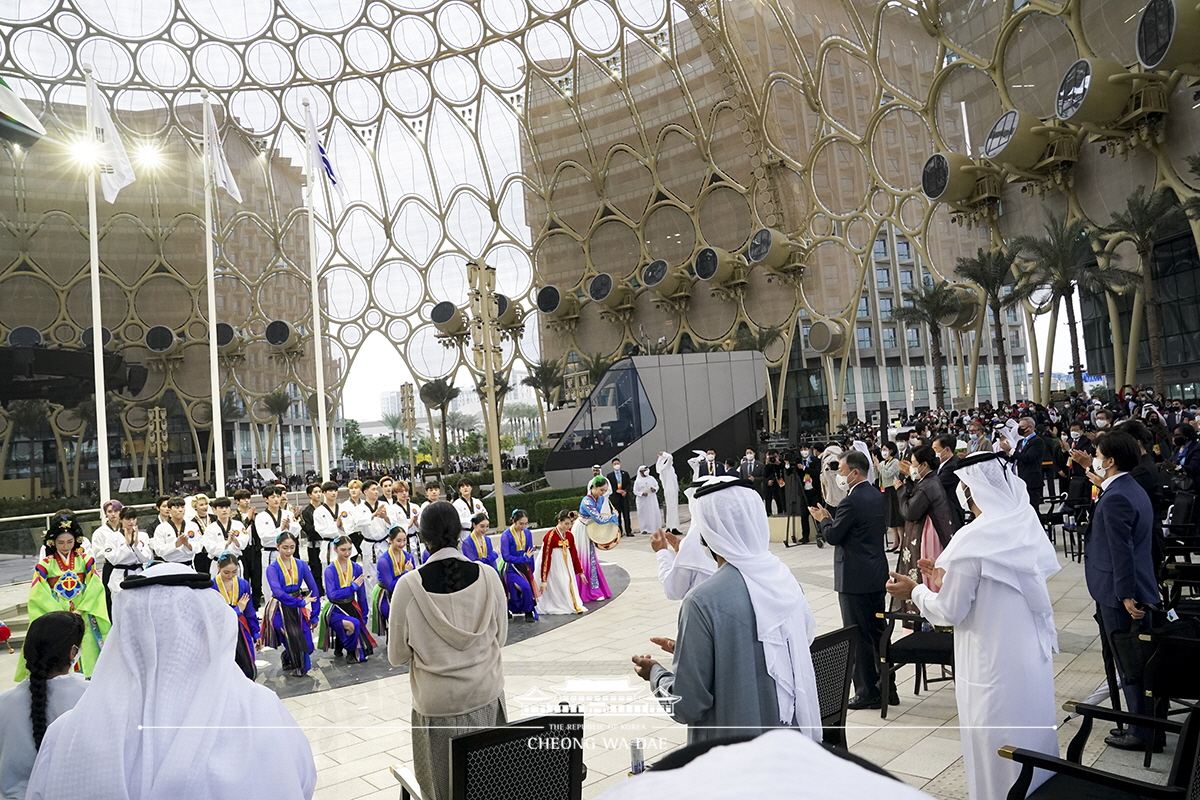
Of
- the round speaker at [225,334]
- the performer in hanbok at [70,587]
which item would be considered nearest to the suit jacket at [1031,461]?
the performer in hanbok at [70,587]

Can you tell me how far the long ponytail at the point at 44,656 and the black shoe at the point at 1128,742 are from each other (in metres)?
4.75

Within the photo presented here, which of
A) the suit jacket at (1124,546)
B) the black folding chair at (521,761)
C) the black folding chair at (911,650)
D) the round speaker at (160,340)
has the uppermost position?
the round speaker at (160,340)

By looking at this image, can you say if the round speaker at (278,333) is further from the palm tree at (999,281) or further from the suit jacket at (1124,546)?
the suit jacket at (1124,546)

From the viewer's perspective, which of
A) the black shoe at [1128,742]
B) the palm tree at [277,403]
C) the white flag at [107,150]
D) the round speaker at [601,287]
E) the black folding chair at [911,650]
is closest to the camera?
the black shoe at [1128,742]

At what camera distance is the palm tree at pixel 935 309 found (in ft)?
85.4

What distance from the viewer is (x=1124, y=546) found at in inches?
158

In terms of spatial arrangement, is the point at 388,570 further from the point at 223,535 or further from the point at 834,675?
the point at 834,675

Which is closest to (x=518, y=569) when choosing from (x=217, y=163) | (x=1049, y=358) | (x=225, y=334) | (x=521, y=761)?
(x=521, y=761)

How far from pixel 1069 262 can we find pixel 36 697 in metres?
23.3

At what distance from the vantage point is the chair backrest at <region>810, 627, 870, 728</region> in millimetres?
3217

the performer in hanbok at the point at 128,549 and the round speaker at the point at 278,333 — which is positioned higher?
the round speaker at the point at 278,333

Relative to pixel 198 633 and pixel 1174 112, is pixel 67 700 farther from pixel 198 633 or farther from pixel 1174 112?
pixel 1174 112

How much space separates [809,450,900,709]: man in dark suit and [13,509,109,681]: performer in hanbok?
19.9ft

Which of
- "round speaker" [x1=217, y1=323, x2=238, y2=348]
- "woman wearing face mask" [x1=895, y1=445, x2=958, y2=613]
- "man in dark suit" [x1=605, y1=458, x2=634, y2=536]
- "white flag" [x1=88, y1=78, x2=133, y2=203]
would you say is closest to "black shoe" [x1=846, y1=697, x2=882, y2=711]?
"woman wearing face mask" [x1=895, y1=445, x2=958, y2=613]
